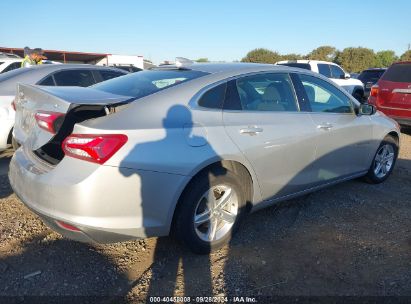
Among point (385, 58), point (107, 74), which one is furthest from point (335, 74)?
point (385, 58)

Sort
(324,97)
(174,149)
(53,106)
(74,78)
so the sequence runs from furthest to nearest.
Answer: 1. (74,78)
2. (324,97)
3. (53,106)
4. (174,149)

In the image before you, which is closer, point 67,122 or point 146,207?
point 146,207

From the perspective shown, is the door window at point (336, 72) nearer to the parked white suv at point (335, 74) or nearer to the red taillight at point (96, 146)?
the parked white suv at point (335, 74)

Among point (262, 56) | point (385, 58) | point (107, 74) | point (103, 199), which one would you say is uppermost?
point (385, 58)

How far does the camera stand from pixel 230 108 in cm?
322

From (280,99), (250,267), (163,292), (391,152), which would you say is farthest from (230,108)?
(391,152)

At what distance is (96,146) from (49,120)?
601 mm

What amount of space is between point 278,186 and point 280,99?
2.80ft

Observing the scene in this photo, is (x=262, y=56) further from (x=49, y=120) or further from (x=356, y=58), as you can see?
(x=49, y=120)

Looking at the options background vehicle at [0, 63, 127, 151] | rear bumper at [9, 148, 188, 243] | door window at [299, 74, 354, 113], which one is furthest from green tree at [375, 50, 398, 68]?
rear bumper at [9, 148, 188, 243]

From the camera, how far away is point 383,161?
16.9 ft

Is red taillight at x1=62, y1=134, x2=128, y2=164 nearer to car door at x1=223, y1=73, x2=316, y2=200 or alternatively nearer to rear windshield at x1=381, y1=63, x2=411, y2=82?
car door at x1=223, y1=73, x2=316, y2=200

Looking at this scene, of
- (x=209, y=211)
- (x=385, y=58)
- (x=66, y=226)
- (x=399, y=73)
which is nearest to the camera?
(x=66, y=226)

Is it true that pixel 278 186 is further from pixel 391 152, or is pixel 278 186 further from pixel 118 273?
pixel 391 152
